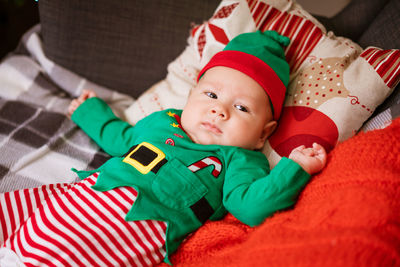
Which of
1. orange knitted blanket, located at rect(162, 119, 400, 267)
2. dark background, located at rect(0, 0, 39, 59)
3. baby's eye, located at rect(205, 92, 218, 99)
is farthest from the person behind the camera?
dark background, located at rect(0, 0, 39, 59)

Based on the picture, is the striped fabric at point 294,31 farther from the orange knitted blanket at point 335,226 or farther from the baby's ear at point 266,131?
the orange knitted blanket at point 335,226

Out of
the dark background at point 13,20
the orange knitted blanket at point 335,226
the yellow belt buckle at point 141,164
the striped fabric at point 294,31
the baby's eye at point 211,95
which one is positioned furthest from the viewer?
the dark background at point 13,20

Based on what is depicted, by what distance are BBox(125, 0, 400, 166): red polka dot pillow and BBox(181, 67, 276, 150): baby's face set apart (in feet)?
0.34

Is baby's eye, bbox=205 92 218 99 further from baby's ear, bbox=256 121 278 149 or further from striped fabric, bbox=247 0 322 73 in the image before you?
striped fabric, bbox=247 0 322 73

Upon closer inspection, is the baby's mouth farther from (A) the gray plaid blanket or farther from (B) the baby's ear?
(A) the gray plaid blanket

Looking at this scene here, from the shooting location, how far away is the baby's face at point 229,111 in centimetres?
93

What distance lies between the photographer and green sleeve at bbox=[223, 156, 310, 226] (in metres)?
0.76

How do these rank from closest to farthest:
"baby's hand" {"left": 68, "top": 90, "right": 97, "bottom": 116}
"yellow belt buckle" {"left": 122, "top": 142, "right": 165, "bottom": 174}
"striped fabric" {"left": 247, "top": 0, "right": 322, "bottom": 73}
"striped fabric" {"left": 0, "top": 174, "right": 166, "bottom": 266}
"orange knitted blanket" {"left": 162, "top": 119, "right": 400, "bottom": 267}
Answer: "orange knitted blanket" {"left": 162, "top": 119, "right": 400, "bottom": 267} → "striped fabric" {"left": 0, "top": 174, "right": 166, "bottom": 266} → "yellow belt buckle" {"left": 122, "top": 142, "right": 165, "bottom": 174} → "striped fabric" {"left": 247, "top": 0, "right": 322, "bottom": 73} → "baby's hand" {"left": 68, "top": 90, "right": 97, "bottom": 116}

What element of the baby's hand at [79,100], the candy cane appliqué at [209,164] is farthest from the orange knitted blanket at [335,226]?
the baby's hand at [79,100]

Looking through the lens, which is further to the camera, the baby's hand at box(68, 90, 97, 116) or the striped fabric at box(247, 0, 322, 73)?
the baby's hand at box(68, 90, 97, 116)

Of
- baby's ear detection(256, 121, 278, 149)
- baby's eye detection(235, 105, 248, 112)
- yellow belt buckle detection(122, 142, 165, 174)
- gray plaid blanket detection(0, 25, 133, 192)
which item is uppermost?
baby's eye detection(235, 105, 248, 112)

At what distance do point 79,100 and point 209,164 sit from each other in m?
0.64

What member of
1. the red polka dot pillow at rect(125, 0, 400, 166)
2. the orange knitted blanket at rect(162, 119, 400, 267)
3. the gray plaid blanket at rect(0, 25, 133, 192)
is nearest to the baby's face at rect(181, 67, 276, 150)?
the red polka dot pillow at rect(125, 0, 400, 166)

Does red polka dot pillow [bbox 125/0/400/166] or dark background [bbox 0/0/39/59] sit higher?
red polka dot pillow [bbox 125/0/400/166]
